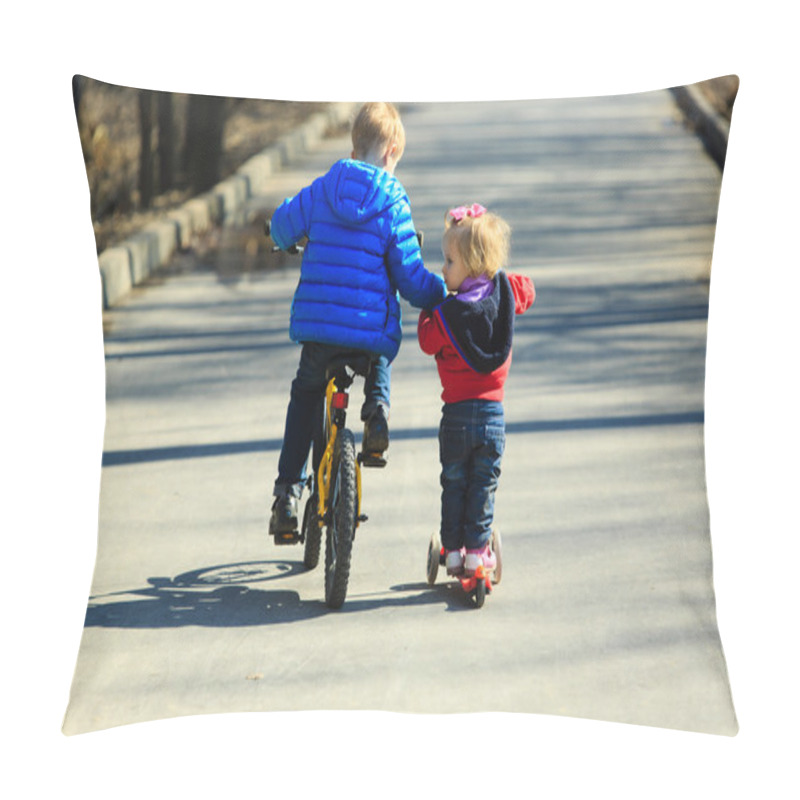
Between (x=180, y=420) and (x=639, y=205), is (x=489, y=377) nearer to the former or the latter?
(x=639, y=205)

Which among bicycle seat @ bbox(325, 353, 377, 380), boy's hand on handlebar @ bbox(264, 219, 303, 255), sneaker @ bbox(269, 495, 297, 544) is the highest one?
boy's hand on handlebar @ bbox(264, 219, 303, 255)

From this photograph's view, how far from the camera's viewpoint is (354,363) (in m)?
3.83

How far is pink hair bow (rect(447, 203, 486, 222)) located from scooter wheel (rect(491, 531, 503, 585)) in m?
0.88

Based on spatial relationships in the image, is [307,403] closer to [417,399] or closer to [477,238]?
[417,399]

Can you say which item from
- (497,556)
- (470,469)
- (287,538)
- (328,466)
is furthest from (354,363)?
(497,556)

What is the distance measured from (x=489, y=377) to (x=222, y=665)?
1.04m

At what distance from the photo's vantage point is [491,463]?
391 cm

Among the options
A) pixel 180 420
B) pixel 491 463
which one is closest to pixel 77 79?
pixel 180 420

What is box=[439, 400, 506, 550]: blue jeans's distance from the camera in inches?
153

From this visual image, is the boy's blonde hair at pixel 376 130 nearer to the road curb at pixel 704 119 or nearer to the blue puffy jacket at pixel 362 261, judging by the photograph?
the blue puffy jacket at pixel 362 261

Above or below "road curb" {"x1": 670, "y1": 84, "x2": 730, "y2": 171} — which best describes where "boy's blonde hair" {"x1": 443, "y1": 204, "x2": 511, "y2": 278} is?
below

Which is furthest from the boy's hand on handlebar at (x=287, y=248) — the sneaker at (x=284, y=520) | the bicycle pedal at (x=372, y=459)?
the sneaker at (x=284, y=520)

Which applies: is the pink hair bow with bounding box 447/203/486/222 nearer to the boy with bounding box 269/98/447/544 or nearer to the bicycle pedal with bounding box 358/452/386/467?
the boy with bounding box 269/98/447/544

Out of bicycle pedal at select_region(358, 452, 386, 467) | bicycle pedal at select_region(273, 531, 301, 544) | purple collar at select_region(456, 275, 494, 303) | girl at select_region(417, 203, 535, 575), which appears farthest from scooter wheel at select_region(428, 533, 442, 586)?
purple collar at select_region(456, 275, 494, 303)
